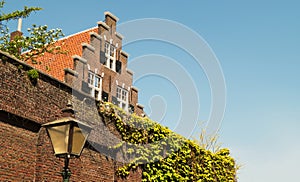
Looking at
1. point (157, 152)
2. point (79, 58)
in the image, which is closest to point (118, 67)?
point (79, 58)

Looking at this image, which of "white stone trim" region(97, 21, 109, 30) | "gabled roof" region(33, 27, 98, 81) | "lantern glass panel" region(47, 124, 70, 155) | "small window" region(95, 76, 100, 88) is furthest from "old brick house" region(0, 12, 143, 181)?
"white stone trim" region(97, 21, 109, 30)

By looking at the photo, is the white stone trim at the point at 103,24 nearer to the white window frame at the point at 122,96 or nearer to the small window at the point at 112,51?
the small window at the point at 112,51

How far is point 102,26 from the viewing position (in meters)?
21.4

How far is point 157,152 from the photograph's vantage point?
49.2 ft

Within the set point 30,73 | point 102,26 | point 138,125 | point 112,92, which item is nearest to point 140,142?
point 138,125

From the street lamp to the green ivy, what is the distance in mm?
6227

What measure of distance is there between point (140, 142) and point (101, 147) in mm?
1993

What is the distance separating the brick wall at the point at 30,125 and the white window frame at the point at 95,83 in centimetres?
689

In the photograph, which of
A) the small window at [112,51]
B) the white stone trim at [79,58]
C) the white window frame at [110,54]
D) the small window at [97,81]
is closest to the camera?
the white stone trim at [79,58]

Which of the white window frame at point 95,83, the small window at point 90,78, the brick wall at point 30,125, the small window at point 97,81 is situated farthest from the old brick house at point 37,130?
the small window at point 97,81

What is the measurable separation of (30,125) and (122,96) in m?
11.6

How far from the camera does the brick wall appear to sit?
9781 mm

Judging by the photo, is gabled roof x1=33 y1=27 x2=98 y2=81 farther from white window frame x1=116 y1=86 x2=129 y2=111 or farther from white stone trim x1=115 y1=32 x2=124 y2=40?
white window frame x1=116 y1=86 x2=129 y2=111

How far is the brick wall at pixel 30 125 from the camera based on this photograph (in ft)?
32.1
